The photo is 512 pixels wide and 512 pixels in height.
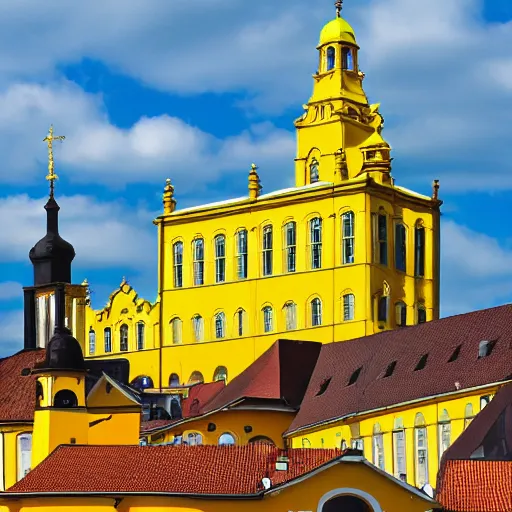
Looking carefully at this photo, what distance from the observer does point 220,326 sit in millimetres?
113375

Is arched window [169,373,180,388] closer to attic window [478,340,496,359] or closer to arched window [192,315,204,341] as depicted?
arched window [192,315,204,341]

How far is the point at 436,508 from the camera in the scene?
6825 cm

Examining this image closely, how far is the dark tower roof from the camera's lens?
10581cm

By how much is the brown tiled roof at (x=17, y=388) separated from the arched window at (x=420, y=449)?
19.7 metres

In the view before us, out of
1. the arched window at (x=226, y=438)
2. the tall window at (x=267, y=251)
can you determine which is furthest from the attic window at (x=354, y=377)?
the tall window at (x=267, y=251)

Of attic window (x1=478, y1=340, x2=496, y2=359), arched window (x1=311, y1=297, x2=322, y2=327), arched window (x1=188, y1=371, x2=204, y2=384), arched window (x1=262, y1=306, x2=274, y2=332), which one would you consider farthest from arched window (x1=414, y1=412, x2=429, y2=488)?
arched window (x1=188, y1=371, x2=204, y2=384)

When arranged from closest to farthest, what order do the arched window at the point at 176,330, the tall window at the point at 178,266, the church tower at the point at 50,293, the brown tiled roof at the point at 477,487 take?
the brown tiled roof at the point at 477,487 < the church tower at the point at 50,293 < the arched window at the point at 176,330 < the tall window at the point at 178,266

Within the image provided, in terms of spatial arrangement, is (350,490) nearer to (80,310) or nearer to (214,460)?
(214,460)

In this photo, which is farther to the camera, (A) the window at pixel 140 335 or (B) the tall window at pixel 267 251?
(A) the window at pixel 140 335

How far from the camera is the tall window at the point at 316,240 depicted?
359ft

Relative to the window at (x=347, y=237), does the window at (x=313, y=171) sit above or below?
above

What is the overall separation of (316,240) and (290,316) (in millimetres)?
3880

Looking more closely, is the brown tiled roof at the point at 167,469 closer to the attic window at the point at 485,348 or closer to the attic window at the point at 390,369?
the attic window at the point at 485,348

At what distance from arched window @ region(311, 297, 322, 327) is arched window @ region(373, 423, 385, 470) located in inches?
911
